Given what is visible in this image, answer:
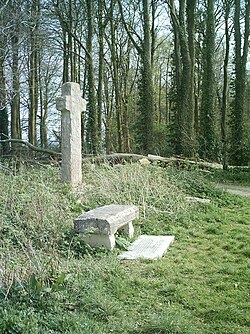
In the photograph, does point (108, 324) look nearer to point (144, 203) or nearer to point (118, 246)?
point (118, 246)

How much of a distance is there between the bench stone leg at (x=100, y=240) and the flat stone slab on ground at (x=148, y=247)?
21 centimetres

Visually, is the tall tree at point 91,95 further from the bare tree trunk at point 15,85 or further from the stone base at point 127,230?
the stone base at point 127,230

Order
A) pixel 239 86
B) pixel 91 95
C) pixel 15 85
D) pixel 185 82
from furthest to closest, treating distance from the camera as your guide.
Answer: pixel 239 86 < pixel 91 95 < pixel 185 82 < pixel 15 85

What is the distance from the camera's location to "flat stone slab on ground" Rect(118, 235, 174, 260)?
17.9 ft

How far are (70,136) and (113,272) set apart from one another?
4965 millimetres

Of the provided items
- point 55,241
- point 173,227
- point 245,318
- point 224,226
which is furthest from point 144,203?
point 245,318

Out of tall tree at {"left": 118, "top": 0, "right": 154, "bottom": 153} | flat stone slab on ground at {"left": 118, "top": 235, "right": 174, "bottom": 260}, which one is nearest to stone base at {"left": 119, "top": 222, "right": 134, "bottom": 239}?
flat stone slab on ground at {"left": 118, "top": 235, "right": 174, "bottom": 260}

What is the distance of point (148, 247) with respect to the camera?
5922mm

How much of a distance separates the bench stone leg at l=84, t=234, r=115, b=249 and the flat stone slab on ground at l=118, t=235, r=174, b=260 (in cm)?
21

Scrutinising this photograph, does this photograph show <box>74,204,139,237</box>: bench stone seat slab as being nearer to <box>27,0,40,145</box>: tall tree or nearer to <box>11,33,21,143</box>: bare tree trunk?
<box>11,33,21,143</box>: bare tree trunk

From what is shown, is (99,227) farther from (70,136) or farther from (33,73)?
(33,73)

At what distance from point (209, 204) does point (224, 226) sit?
1.68 m

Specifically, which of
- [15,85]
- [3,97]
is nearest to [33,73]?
[15,85]

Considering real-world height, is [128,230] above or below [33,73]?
below
